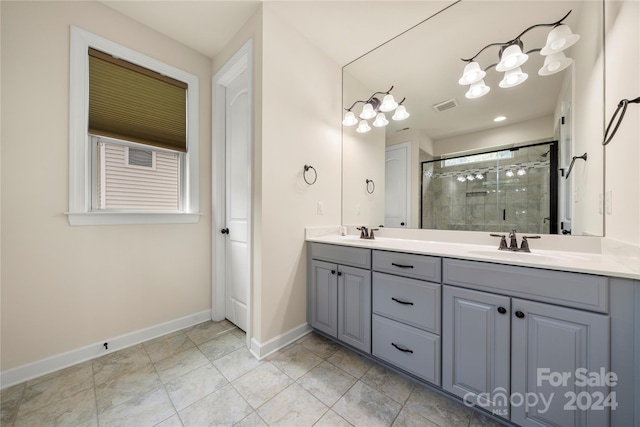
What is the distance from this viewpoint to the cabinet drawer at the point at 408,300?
4.22ft

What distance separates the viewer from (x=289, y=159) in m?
1.88

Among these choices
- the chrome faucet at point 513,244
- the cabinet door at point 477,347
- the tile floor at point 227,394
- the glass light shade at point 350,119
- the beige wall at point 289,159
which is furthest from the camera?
the glass light shade at point 350,119

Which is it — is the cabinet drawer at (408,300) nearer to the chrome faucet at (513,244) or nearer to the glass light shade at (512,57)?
the chrome faucet at (513,244)

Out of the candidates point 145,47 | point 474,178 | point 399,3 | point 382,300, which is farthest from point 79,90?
point 474,178

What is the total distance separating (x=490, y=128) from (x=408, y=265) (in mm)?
1164

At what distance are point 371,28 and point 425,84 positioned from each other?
25.6 inches

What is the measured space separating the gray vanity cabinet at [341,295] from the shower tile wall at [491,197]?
0.72 meters

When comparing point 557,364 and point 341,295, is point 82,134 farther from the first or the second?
point 557,364

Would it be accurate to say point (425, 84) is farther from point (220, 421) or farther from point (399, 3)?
point (220, 421)

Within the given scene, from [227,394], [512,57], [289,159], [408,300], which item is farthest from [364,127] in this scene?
[227,394]

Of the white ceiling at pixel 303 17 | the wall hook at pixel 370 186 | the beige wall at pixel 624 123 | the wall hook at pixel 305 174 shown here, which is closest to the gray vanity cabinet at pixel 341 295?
the wall hook at pixel 305 174

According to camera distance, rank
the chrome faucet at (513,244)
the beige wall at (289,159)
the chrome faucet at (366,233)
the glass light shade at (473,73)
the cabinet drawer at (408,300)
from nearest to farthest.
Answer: the cabinet drawer at (408,300) → the chrome faucet at (513,244) → the glass light shade at (473,73) → the beige wall at (289,159) → the chrome faucet at (366,233)

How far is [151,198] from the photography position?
6.59 ft

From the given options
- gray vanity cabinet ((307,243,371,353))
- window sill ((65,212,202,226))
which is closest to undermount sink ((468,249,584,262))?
gray vanity cabinet ((307,243,371,353))
